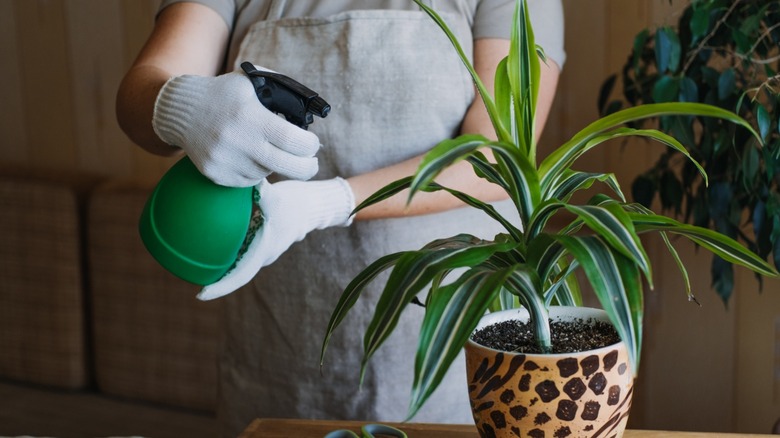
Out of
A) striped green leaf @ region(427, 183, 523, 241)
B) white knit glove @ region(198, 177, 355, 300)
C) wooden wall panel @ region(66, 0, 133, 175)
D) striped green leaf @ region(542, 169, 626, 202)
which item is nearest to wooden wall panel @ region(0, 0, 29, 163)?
wooden wall panel @ region(66, 0, 133, 175)

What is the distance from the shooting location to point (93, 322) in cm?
252

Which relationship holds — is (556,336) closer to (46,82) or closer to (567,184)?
(567,184)

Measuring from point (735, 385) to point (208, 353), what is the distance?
1.27 meters

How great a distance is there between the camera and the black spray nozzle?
1.02m

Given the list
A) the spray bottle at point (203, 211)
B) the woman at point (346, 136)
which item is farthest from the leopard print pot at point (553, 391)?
the woman at point (346, 136)

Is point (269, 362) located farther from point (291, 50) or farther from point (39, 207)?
point (39, 207)

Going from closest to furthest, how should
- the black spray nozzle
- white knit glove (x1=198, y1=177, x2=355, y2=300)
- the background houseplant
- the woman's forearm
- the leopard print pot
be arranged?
the leopard print pot → the black spray nozzle → white knit glove (x1=198, y1=177, x2=355, y2=300) → the woman's forearm → the background houseplant

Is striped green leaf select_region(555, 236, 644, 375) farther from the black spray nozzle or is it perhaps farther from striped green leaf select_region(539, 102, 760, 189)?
the black spray nozzle

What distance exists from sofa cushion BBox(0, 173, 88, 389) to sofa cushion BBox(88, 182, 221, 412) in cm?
6

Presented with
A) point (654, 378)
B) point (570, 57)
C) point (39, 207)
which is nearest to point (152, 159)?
point (39, 207)

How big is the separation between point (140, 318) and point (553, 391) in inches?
72.3

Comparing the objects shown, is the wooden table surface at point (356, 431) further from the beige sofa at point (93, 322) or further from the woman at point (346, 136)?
the beige sofa at point (93, 322)

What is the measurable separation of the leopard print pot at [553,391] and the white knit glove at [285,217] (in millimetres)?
411

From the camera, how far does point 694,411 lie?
197 cm
